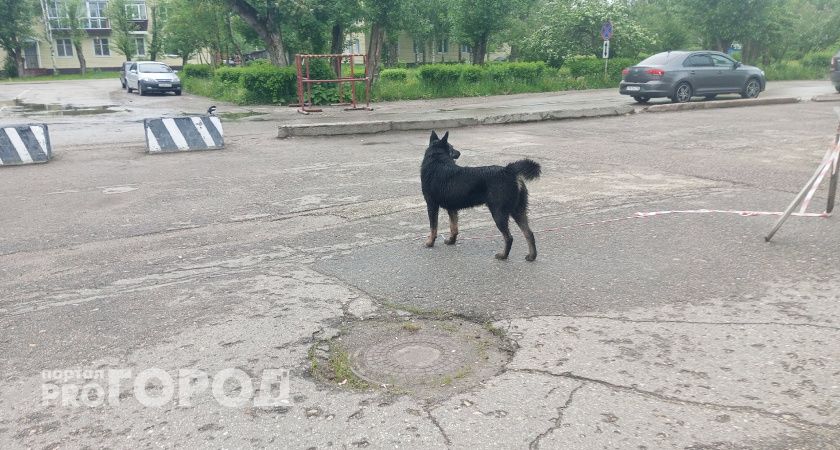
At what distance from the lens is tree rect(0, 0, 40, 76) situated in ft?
184

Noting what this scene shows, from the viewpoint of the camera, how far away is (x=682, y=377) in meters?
3.58


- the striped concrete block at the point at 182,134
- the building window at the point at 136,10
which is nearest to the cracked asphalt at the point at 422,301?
the striped concrete block at the point at 182,134

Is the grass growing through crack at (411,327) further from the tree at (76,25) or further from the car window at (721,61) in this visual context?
the tree at (76,25)

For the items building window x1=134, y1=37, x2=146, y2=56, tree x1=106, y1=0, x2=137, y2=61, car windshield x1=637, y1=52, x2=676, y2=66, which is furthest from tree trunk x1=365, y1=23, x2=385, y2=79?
building window x1=134, y1=37, x2=146, y2=56

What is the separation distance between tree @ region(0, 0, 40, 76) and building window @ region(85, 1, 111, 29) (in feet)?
28.6

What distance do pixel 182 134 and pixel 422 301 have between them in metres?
8.95

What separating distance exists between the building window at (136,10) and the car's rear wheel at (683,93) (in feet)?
195

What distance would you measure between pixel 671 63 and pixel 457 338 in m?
18.2

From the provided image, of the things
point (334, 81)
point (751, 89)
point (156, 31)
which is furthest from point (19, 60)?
point (751, 89)

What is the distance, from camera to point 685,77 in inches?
787

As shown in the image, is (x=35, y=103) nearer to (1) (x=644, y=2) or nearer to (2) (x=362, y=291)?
(2) (x=362, y=291)

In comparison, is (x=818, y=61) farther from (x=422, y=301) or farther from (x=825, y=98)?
(x=422, y=301)

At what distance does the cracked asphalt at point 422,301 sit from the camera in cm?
319

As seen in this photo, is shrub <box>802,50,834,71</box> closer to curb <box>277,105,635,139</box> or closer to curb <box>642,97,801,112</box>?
curb <box>642,97,801,112</box>
